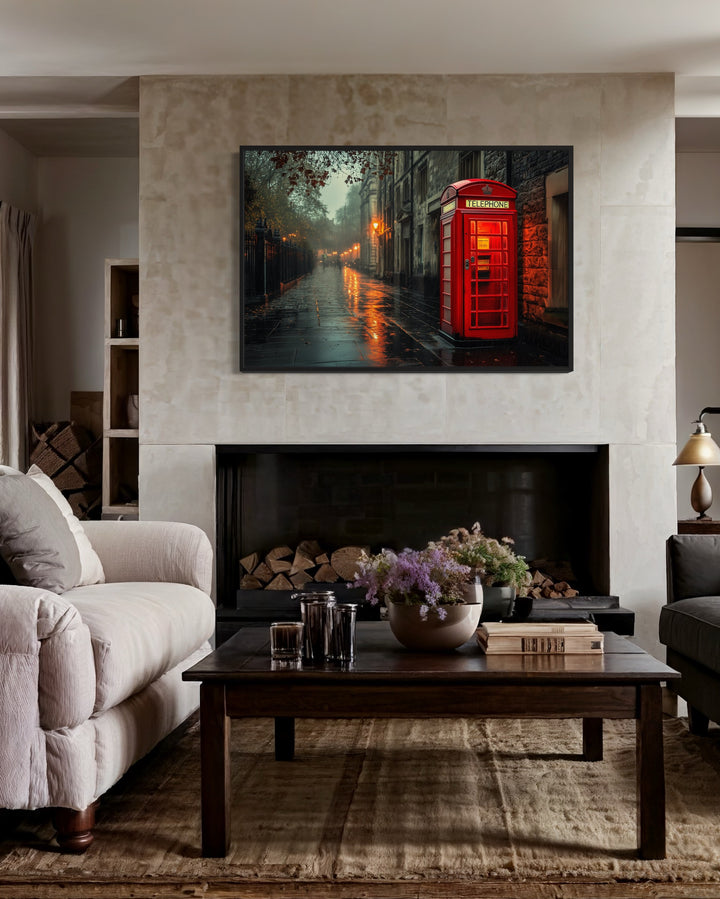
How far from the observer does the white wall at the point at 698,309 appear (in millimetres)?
5645

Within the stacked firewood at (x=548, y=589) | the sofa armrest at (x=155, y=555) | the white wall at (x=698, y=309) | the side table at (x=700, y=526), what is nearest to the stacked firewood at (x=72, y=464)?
the sofa armrest at (x=155, y=555)

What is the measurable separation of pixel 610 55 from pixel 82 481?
3354 mm

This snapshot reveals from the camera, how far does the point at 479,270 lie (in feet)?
14.6

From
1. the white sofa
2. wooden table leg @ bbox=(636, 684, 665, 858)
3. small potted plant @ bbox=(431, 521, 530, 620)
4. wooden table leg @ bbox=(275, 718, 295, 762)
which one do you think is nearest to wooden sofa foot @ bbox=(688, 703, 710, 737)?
small potted plant @ bbox=(431, 521, 530, 620)

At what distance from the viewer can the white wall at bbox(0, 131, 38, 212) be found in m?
5.38

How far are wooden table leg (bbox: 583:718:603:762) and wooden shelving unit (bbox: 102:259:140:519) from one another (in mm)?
2677

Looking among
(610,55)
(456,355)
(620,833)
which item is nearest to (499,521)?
(456,355)

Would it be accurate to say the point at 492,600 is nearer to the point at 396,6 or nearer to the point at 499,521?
the point at 499,521

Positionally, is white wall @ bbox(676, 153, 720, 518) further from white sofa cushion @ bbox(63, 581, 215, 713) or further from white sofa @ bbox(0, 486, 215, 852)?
white sofa @ bbox(0, 486, 215, 852)

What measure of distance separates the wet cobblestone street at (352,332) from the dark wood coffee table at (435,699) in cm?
237

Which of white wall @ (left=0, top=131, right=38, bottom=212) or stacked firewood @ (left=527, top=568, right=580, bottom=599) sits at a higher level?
white wall @ (left=0, top=131, right=38, bottom=212)

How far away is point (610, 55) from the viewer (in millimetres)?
4281

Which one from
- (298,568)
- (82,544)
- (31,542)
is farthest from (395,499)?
(31,542)

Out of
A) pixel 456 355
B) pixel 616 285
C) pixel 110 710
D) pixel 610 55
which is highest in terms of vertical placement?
pixel 610 55
